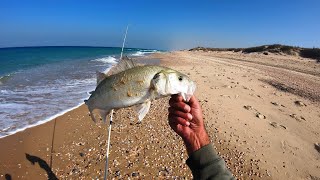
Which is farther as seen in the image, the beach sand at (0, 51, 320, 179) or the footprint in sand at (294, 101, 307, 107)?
the footprint in sand at (294, 101, 307, 107)

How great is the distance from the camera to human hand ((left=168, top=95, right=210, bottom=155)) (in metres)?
2.73

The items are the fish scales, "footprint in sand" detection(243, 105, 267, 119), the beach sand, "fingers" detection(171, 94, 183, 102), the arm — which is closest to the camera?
the fish scales

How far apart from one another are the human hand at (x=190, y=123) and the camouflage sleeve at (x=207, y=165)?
0.06 metres

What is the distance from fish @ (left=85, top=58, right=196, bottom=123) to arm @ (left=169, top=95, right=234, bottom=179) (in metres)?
0.17

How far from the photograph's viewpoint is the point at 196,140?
9.31 feet

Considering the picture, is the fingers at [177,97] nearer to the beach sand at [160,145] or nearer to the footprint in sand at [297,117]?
the beach sand at [160,145]

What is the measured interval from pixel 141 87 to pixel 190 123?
68 cm

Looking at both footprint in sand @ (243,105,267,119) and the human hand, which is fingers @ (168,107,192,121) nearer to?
the human hand

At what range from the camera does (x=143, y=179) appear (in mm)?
6227

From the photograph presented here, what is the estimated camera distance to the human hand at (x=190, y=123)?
2.73 metres

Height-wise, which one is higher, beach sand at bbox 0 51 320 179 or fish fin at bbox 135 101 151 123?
fish fin at bbox 135 101 151 123

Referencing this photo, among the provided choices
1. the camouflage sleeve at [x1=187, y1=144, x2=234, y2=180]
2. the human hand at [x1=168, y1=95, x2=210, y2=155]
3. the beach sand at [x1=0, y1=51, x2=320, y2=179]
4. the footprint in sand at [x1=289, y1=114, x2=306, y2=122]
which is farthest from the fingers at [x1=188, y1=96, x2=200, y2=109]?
the footprint in sand at [x1=289, y1=114, x2=306, y2=122]

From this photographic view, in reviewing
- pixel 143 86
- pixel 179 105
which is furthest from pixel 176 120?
pixel 143 86

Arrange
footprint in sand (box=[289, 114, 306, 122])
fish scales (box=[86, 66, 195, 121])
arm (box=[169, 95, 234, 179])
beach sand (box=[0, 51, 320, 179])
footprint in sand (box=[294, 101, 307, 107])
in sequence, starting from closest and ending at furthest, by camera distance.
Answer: fish scales (box=[86, 66, 195, 121])
arm (box=[169, 95, 234, 179])
beach sand (box=[0, 51, 320, 179])
footprint in sand (box=[289, 114, 306, 122])
footprint in sand (box=[294, 101, 307, 107])
